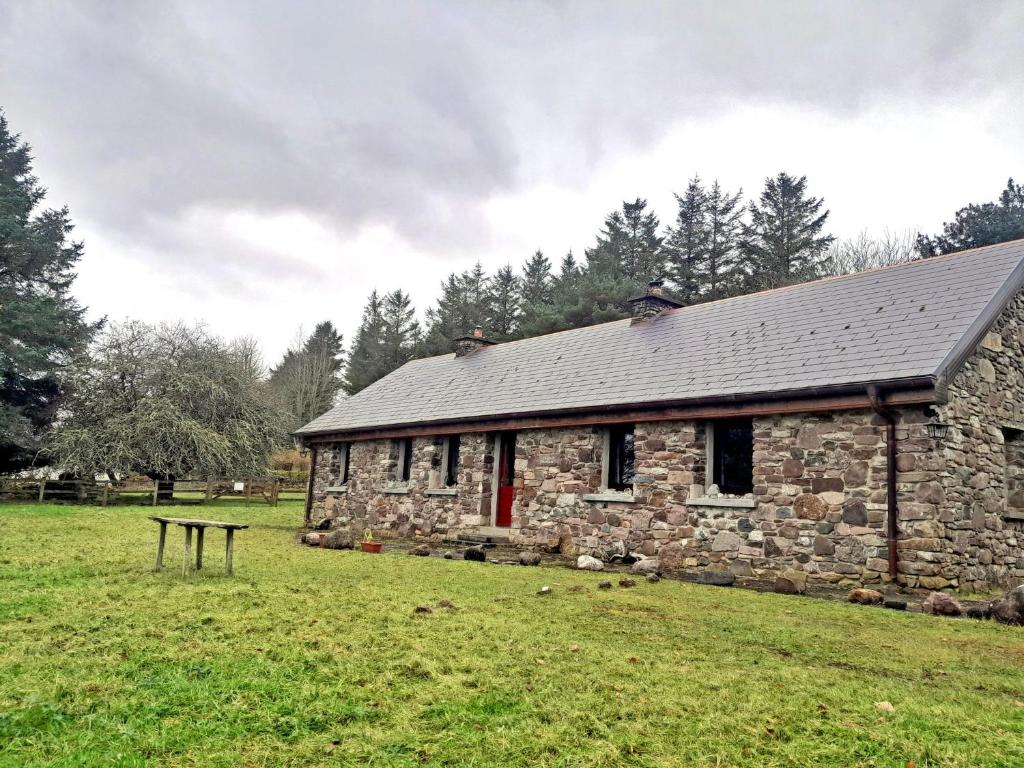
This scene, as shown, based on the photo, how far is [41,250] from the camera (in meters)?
27.5

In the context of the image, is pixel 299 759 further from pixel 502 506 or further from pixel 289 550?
pixel 502 506

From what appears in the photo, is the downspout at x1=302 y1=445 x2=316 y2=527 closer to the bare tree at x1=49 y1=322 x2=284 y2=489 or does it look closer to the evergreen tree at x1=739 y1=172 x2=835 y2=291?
the bare tree at x1=49 y1=322 x2=284 y2=489

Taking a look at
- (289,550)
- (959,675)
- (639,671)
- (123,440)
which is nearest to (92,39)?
(289,550)

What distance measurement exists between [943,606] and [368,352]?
138 ft

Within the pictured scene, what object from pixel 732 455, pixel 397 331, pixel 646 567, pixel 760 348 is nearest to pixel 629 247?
pixel 397 331

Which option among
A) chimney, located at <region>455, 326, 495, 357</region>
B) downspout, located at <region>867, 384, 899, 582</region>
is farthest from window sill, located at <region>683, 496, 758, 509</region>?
chimney, located at <region>455, 326, 495, 357</region>

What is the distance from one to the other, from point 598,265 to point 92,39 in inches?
1145

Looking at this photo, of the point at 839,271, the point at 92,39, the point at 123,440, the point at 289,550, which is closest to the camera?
the point at 92,39

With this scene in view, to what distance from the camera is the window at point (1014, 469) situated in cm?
1089

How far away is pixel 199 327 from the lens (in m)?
29.1

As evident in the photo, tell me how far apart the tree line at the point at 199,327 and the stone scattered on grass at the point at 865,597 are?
71.8ft

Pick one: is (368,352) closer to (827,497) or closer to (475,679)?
(827,497)

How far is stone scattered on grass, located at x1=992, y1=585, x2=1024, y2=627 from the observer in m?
7.42

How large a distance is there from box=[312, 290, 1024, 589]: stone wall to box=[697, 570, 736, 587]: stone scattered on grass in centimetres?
71
